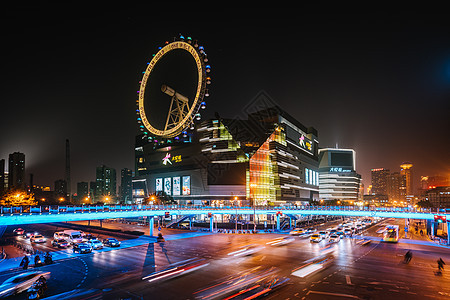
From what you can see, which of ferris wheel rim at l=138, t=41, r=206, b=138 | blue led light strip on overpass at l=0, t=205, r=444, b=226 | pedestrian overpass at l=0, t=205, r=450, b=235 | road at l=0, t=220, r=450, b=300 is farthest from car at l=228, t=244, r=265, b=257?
ferris wheel rim at l=138, t=41, r=206, b=138

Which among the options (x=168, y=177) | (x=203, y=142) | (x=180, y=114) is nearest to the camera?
(x=180, y=114)

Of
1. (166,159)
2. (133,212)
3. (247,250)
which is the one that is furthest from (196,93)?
(166,159)

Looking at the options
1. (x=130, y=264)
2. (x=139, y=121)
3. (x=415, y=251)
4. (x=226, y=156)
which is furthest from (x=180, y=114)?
(x=415, y=251)

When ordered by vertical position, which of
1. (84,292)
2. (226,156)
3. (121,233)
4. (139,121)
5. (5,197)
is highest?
(139,121)

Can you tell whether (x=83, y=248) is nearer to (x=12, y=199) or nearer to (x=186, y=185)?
(x=12, y=199)

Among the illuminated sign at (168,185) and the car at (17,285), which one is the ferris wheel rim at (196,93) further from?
the car at (17,285)

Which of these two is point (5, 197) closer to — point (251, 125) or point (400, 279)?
point (400, 279)

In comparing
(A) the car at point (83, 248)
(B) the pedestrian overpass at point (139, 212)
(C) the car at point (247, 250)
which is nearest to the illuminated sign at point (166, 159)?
(B) the pedestrian overpass at point (139, 212)

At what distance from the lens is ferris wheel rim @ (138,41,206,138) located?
3312 inches

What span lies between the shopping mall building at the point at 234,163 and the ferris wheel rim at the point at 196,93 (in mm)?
16323

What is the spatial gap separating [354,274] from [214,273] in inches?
584

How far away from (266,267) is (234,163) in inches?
3540

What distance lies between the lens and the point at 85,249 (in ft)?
143

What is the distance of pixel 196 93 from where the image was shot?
86.4 metres
